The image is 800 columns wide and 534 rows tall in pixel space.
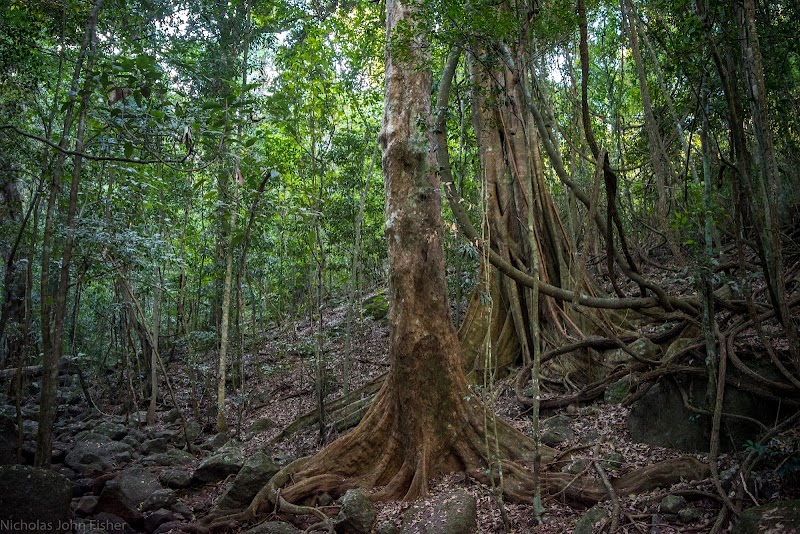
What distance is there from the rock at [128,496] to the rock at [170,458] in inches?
74.9

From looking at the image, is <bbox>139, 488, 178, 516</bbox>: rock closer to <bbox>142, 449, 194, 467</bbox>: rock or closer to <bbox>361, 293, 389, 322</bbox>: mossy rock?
<bbox>142, 449, 194, 467</bbox>: rock

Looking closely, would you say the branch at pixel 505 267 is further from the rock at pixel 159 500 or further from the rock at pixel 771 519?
the rock at pixel 159 500

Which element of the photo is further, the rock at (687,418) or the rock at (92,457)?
the rock at (92,457)

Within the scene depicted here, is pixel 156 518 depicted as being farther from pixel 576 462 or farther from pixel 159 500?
pixel 576 462

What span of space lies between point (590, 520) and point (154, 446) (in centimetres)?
757

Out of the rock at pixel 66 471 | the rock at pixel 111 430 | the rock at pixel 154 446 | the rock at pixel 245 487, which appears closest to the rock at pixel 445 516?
the rock at pixel 245 487

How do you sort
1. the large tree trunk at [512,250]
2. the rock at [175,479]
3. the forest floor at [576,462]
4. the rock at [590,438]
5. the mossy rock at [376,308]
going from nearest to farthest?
1. the forest floor at [576,462]
2. the rock at [590,438]
3. the rock at [175,479]
4. the large tree trunk at [512,250]
5. the mossy rock at [376,308]

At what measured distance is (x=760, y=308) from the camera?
16.7ft

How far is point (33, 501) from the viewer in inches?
185

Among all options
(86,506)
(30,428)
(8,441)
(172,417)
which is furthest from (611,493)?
(172,417)

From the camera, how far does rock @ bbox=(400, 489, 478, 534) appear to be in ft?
15.0

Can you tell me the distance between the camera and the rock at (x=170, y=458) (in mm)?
8195

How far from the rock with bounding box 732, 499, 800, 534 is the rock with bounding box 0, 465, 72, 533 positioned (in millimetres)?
5439

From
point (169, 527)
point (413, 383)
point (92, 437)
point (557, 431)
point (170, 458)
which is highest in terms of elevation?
point (413, 383)
